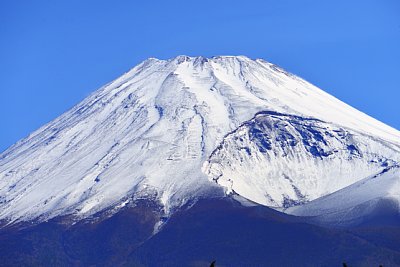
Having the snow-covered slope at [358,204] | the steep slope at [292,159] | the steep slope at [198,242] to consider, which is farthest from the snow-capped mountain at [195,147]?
the steep slope at [198,242]

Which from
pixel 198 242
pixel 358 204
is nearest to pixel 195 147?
pixel 198 242

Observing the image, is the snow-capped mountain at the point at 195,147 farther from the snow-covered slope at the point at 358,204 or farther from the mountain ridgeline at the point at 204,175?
the snow-covered slope at the point at 358,204

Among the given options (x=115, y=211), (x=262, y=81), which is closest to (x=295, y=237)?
(x=115, y=211)

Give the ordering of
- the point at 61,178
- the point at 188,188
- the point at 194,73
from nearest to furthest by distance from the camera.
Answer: the point at 188,188
the point at 61,178
the point at 194,73

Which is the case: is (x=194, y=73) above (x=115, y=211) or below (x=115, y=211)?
above

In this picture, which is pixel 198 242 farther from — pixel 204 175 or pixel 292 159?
pixel 292 159

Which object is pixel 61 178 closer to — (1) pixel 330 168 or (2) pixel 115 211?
(2) pixel 115 211

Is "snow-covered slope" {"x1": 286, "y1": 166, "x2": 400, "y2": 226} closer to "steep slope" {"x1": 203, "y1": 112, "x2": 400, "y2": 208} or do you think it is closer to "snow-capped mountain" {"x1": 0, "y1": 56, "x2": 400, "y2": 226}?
"snow-capped mountain" {"x1": 0, "y1": 56, "x2": 400, "y2": 226}

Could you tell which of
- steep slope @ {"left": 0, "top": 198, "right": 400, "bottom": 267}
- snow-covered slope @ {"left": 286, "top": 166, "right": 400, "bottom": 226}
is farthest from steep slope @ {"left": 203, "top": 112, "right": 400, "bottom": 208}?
steep slope @ {"left": 0, "top": 198, "right": 400, "bottom": 267}
